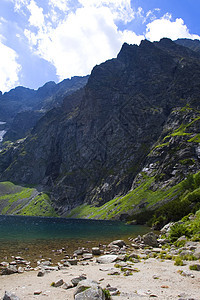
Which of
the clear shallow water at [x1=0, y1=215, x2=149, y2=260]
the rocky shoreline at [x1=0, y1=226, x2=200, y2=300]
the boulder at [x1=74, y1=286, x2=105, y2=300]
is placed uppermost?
the boulder at [x1=74, y1=286, x2=105, y2=300]

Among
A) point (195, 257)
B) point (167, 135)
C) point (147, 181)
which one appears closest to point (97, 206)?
point (147, 181)

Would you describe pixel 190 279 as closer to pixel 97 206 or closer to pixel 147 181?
pixel 147 181

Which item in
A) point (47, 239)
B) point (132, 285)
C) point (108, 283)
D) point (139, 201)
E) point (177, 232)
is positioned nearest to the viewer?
point (132, 285)

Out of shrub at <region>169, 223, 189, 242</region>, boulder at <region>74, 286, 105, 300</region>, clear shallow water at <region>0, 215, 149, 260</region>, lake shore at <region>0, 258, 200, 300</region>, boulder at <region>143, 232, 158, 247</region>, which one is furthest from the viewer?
shrub at <region>169, 223, 189, 242</region>

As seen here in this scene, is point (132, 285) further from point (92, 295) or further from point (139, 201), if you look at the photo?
point (139, 201)

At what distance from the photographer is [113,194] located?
193250 mm

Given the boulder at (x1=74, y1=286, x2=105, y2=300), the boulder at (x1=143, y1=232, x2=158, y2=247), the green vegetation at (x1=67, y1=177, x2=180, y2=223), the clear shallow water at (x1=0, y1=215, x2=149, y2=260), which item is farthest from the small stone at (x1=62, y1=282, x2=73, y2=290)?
the green vegetation at (x1=67, y1=177, x2=180, y2=223)

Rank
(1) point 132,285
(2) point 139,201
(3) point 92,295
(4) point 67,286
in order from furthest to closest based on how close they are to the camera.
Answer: (2) point 139,201, (4) point 67,286, (1) point 132,285, (3) point 92,295

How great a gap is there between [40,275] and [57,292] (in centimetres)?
710

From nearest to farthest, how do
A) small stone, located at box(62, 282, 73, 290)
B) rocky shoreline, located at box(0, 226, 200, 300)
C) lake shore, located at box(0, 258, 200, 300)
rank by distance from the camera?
1. rocky shoreline, located at box(0, 226, 200, 300)
2. lake shore, located at box(0, 258, 200, 300)
3. small stone, located at box(62, 282, 73, 290)

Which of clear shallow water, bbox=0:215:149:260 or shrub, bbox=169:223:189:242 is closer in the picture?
clear shallow water, bbox=0:215:149:260

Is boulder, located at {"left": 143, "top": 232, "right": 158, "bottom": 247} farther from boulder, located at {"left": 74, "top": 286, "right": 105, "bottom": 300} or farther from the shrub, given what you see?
boulder, located at {"left": 74, "top": 286, "right": 105, "bottom": 300}

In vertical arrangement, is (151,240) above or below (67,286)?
below

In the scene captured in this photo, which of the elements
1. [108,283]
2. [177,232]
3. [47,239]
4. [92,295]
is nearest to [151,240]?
[177,232]
